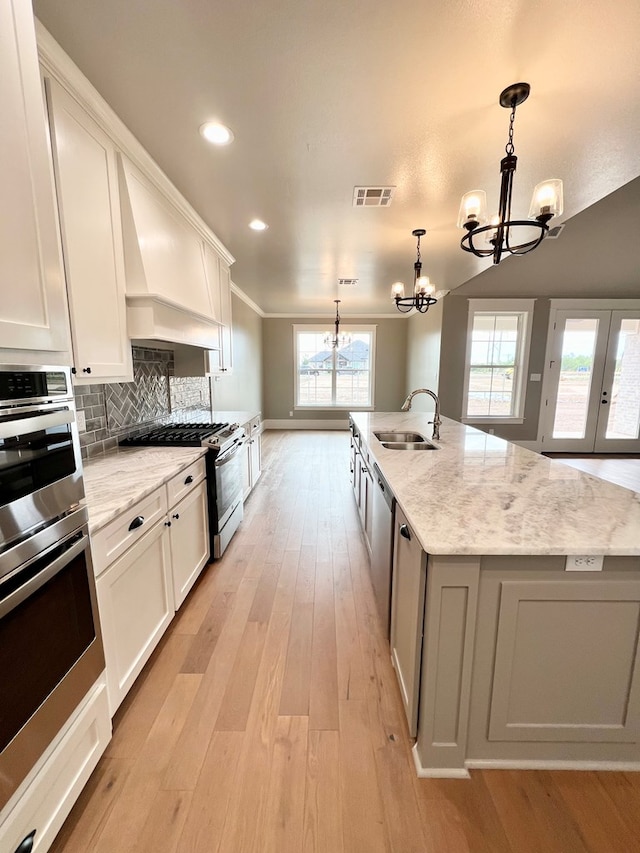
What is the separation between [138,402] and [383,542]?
82.5 inches

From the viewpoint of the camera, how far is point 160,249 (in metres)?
2.21

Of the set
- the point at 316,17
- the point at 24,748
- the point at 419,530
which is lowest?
the point at 24,748

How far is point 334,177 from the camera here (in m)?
2.29

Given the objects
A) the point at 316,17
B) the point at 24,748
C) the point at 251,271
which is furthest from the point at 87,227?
the point at 251,271

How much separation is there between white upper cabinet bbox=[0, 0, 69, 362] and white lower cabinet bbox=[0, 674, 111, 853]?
1149 mm

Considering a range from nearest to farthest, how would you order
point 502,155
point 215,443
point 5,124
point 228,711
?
point 5,124
point 228,711
point 502,155
point 215,443

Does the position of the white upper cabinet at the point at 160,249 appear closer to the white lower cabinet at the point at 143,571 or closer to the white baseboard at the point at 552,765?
the white lower cabinet at the point at 143,571

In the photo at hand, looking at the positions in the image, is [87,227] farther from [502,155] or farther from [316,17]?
[502,155]

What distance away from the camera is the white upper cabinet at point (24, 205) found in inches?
34.2

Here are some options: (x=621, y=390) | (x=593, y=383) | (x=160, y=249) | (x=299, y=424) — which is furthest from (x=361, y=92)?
(x=299, y=424)

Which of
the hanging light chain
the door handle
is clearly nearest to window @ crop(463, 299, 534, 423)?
the hanging light chain

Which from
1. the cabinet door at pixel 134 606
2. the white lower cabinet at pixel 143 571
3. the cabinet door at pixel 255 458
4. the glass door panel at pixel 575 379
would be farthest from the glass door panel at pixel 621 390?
the cabinet door at pixel 134 606

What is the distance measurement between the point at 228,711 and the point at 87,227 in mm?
2281

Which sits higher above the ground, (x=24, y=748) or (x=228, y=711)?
(x=24, y=748)
